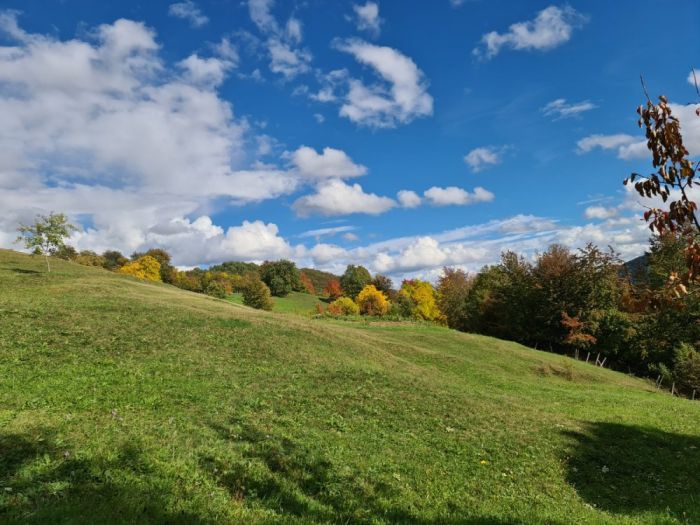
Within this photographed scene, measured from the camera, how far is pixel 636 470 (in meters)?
12.3

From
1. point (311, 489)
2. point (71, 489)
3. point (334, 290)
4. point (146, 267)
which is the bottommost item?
point (311, 489)

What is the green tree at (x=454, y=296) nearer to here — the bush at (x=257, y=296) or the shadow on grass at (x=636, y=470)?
the bush at (x=257, y=296)

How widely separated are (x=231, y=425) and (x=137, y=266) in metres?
109

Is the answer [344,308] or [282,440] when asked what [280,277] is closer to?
[344,308]

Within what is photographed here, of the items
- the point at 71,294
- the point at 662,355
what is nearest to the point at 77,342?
the point at 71,294

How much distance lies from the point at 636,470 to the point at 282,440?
32.5ft

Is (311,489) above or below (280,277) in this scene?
below

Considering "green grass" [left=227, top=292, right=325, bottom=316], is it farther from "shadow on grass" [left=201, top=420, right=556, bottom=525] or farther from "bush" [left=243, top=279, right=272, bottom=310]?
"shadow on grass" [left=201, top=420, right=556, bottom=525]

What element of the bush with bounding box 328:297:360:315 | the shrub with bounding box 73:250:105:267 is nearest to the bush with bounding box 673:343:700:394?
the bush with bounding box 328:297:360:315

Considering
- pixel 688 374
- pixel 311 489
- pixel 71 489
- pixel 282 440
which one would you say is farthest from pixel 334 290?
pixel 71 489

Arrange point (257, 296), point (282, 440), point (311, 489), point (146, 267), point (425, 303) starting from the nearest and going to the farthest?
point (311, 489) → point (282, 440) → point (257, 296) → point (425, 303) → point (146, 267)

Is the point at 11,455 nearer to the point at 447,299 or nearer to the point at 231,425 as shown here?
the point at 231,425

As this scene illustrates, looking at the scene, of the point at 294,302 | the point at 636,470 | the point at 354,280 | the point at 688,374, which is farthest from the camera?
the point at 354,280

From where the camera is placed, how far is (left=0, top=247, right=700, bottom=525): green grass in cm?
705
